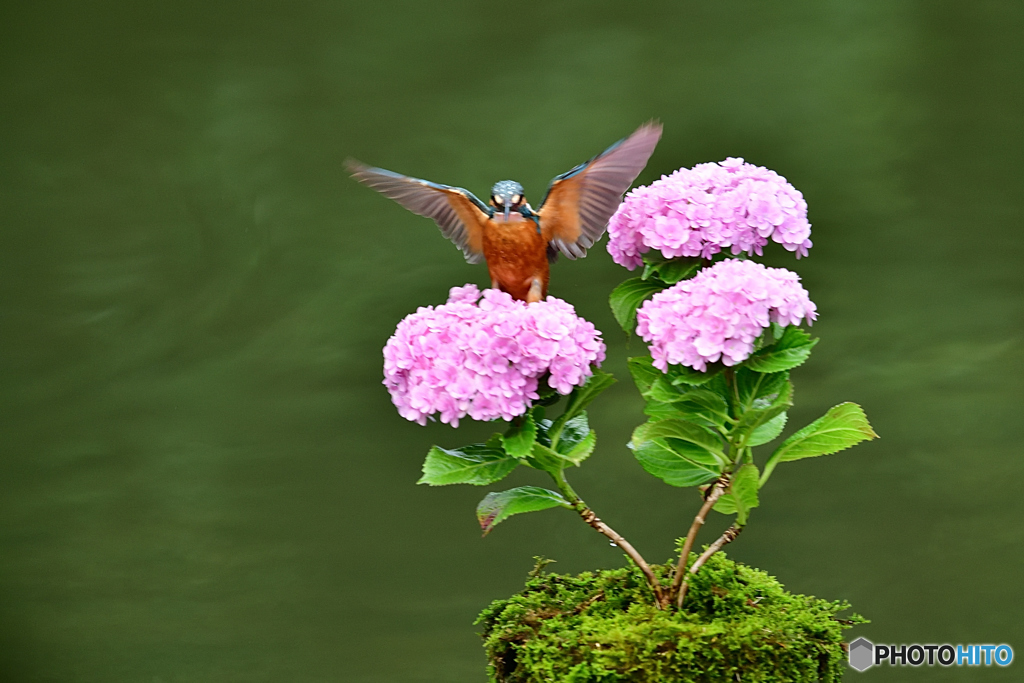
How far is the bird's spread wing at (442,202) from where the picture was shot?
2.06 metres

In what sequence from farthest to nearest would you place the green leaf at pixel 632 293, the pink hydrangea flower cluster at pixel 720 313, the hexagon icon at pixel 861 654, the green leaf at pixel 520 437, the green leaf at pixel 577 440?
the hexagon icon at pixel 861 654, the green leaf at pixel 632 293, the green leaf at pixel 577 440, the green leaf at pixel 520 437, the pink hydrangea flower cluster at pixel 720 313

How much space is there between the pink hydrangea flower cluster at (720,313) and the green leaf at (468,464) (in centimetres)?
34

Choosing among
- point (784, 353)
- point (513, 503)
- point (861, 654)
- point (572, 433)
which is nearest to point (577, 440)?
point (572, 433)

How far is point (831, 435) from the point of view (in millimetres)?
1973

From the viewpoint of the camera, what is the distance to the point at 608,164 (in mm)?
1949

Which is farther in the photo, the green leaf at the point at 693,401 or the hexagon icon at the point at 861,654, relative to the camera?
the hexagon icon at the point at 861,654

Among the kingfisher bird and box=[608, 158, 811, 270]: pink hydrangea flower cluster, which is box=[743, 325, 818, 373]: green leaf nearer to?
box=[608, 158, 811, 270]: pink hydrangea flower cluster

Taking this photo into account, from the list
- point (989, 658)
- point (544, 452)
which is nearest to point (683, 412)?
point (544, 452)

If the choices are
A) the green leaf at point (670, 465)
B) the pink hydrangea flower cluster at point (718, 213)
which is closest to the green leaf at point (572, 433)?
the green leaf at point (670, 465)

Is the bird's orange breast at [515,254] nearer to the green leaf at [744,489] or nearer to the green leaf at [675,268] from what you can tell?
the green leaf at [675,268]

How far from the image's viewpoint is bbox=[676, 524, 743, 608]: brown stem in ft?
6.71

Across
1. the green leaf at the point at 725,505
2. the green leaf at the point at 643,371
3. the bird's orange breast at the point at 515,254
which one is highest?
the bird's orange breast at the point at 515,254

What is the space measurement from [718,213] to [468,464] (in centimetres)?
63

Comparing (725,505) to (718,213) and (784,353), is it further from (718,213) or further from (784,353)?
(718,213)
